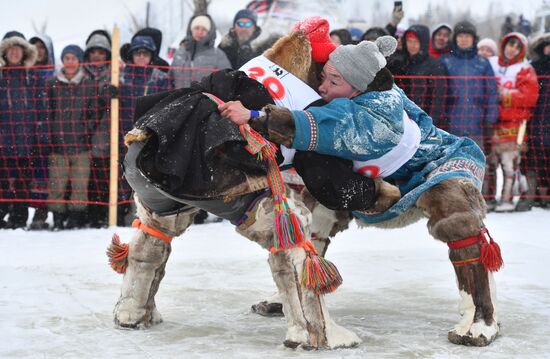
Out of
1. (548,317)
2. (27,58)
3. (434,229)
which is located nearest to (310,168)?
(434,229)

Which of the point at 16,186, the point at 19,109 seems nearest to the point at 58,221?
the point at 16,186

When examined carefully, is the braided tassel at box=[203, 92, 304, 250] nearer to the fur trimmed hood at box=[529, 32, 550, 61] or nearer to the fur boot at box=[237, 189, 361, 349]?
the fur boot at box=[237, 189, 361, 349]

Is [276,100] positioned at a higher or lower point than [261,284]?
A: higher

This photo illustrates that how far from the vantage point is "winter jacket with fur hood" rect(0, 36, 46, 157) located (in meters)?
7.63

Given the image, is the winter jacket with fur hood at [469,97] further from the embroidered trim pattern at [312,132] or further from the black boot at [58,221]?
the embroidered trim pattern at [312,132]

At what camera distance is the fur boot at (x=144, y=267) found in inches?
150

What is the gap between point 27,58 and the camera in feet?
25.8

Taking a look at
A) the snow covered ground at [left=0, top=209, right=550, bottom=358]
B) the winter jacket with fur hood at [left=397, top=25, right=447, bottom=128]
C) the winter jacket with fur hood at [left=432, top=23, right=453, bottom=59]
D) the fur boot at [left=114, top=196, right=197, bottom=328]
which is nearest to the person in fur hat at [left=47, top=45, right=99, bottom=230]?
the snow covered ground at [left=0, top=209, right=550, bottom=358]

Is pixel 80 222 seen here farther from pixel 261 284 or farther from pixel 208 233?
pixel 261 284

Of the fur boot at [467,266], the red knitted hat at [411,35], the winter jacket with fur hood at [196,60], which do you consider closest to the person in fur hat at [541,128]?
the red knitted hat at [411,35]

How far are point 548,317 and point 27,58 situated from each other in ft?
18.0

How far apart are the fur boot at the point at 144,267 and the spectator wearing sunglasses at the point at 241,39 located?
481 centimetres

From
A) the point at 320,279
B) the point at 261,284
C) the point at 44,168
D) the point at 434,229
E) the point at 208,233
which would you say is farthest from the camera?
the point at 44,168

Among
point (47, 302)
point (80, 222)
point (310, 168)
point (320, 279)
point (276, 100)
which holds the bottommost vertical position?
point (80, 222)
